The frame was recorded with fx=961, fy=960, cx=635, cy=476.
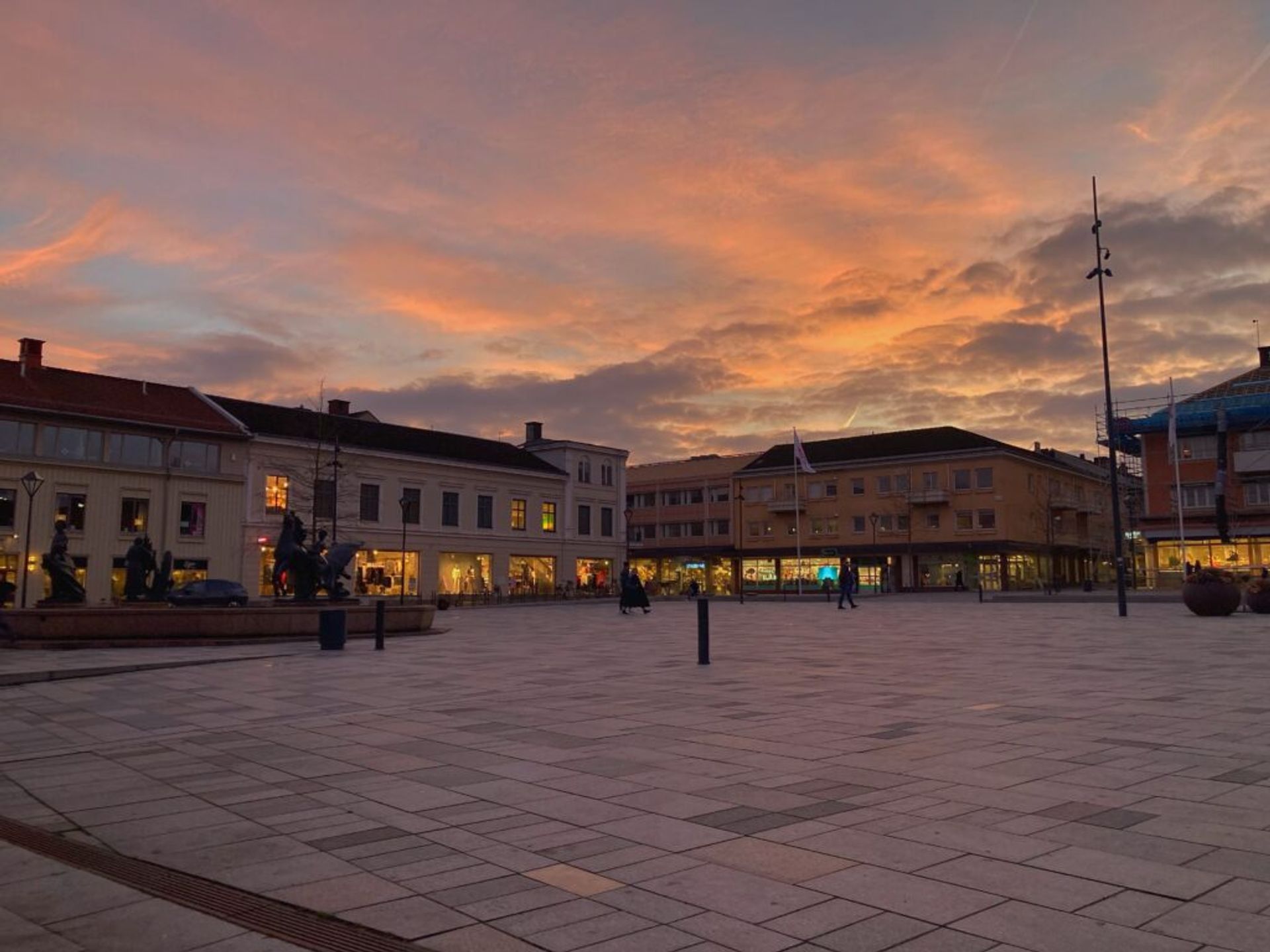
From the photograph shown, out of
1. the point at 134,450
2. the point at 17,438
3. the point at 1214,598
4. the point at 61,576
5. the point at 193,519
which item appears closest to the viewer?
the point at 61,576

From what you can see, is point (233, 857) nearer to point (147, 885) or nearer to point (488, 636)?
point (147, 885)

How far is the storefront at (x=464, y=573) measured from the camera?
202ft

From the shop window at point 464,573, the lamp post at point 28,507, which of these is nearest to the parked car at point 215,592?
the lamp post at point 28,507

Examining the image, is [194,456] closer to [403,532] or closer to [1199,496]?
[403,532]

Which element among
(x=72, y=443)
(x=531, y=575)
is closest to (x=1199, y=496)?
(x=531, y=575)

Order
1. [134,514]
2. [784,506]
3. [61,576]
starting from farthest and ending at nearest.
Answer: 1. [784,506]
2. [134,514]
3. [61,576]

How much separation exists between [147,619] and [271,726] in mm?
13576

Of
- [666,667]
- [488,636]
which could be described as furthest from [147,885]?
[488,636]

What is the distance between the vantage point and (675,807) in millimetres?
6582

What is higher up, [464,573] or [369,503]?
[369,503]

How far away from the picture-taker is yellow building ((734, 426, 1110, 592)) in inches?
2906

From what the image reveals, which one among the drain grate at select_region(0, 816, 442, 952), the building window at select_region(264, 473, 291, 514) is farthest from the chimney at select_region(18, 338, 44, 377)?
the drain grate at select_region(0, 816, 442, 952)

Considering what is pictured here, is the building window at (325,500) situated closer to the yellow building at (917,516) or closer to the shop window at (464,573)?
the shop window at (464,573)

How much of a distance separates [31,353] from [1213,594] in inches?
2038
